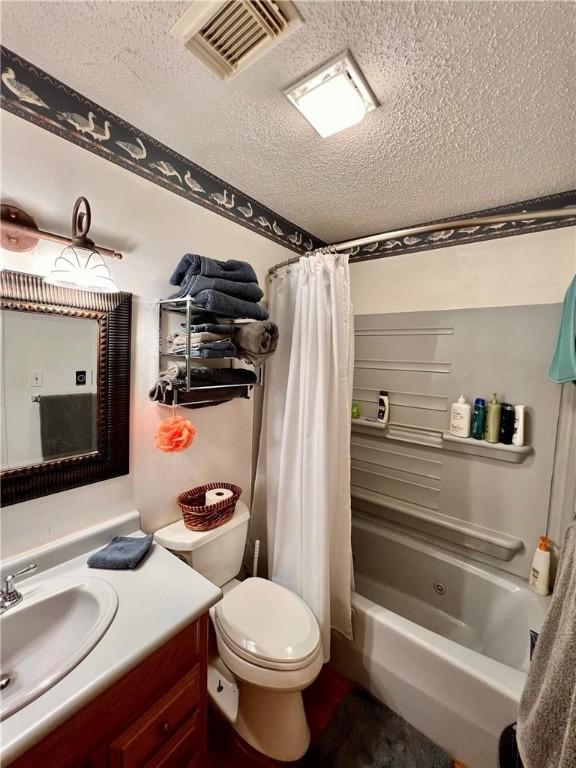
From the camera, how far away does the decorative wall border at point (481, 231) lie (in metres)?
1.47

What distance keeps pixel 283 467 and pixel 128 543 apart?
709 mm

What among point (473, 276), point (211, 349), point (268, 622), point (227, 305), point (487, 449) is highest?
point (473, 276)

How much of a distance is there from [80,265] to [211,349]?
1.63 feet

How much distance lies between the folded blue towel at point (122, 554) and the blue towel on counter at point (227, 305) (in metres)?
0.90

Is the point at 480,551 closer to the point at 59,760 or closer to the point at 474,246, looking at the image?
the point at 474,246

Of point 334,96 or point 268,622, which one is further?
point 268,622

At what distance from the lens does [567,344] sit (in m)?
1.34

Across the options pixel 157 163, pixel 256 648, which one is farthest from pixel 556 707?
pixel 157 163

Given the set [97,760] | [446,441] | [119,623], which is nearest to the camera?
[97,760]

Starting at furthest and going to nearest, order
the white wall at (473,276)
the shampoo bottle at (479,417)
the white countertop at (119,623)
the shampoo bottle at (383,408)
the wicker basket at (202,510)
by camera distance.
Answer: the shampoo bottle at (383,408) < the shampoo bottle at (479,417) < the white wall at (473,276) < the wicker basket at (202,510) < the white countertop at (119,623)

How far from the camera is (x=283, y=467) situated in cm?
152

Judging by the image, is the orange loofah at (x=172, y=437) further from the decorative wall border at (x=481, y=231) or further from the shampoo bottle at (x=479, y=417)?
the shampoo bottle at (x=479, y=417)

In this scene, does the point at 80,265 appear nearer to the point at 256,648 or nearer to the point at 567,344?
the point at 256,648

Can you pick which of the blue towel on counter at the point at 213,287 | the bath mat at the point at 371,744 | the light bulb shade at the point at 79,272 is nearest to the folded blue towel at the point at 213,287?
the blue towel on counter at the point at 213,287
